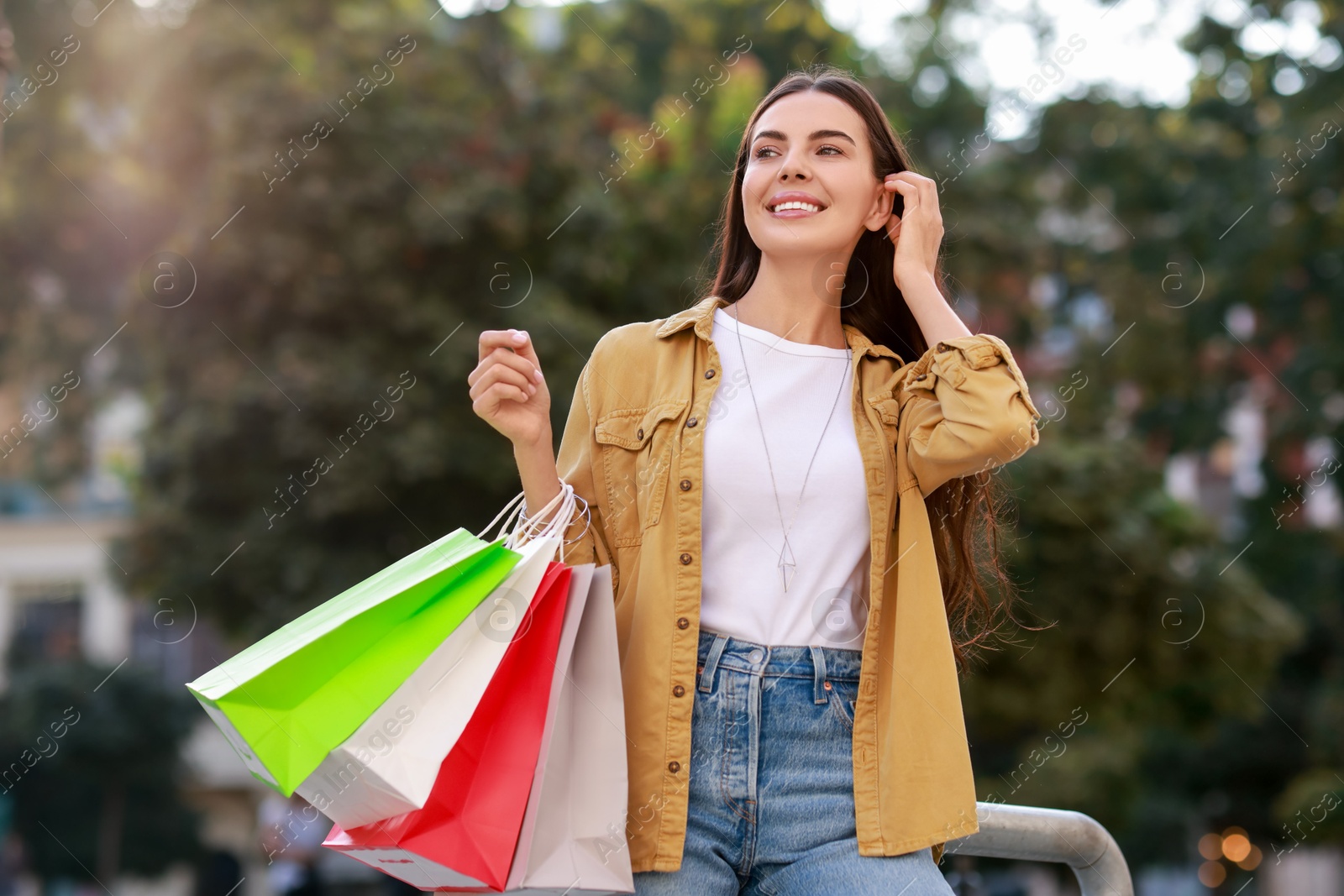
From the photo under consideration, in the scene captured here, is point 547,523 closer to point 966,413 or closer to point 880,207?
point 966,413

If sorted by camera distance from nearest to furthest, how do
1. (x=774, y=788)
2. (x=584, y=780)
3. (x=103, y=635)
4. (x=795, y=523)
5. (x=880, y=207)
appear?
(x=584, y=780)
(x=774, y=788)
(x=795, y=523)
(x=880, y=207)
(x=103, y=635)

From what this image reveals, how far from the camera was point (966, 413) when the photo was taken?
7.25 feet

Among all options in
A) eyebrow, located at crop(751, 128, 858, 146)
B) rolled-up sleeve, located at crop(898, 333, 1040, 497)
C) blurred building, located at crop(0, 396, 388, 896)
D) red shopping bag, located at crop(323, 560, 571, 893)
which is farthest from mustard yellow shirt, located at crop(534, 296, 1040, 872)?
blurred building, located at crop(0, 396, 388, 896)

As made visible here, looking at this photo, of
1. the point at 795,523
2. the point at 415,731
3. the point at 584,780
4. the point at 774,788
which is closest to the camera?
the point at 415,731

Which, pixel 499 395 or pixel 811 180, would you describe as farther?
pixel 811 180

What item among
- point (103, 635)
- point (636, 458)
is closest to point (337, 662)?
point (636, 458)

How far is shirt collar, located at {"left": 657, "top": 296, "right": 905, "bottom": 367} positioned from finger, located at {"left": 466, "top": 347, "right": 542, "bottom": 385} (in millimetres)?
319

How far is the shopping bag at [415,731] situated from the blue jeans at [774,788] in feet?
1.25

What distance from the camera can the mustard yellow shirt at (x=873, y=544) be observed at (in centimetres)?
214

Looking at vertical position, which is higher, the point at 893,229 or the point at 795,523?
the point at 893,229

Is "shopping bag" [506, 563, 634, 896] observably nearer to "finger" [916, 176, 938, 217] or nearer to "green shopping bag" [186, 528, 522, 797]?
"green shopping bag" [186, 528, 522, 797]

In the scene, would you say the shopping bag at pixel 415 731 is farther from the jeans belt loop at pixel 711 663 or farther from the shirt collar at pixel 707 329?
the shirt collar at pixel 707 329

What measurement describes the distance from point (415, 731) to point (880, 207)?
1.29m

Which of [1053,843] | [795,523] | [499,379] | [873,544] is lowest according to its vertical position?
[1053,843]
